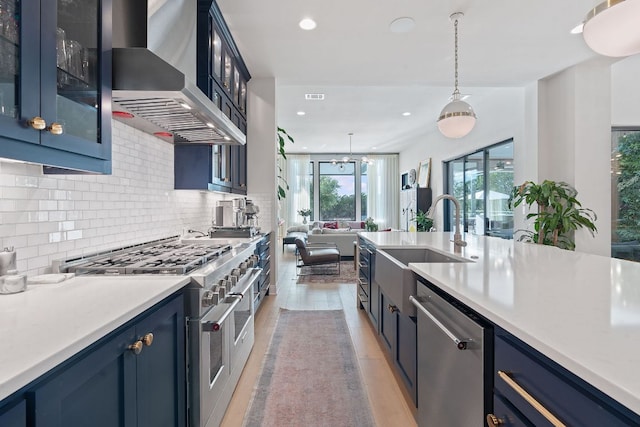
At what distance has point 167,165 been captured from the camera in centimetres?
270

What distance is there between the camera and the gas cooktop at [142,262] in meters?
1.48

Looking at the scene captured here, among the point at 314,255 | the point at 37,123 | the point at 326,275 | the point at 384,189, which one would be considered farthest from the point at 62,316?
the point at 384,189

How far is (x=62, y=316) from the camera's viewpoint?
36.5 inches

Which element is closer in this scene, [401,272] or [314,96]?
[401,272]

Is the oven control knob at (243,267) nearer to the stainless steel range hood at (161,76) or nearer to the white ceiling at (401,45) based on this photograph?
the stainless steel range hood at (161,76)

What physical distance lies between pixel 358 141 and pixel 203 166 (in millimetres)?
6752

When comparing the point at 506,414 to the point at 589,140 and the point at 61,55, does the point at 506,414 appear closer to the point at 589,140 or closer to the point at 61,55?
the point at 61,55

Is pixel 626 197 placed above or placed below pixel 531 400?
above

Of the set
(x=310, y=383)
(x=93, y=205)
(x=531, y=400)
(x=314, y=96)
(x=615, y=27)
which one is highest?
(x=314, y=96)

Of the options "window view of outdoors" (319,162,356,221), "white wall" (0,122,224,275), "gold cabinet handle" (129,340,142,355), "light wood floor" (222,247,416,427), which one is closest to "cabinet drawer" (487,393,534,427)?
"light wood floor" (222,247,416,427)

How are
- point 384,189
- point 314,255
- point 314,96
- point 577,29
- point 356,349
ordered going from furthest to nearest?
1. point 384,189
2. point 314,96
3. point 314,255
4. point 577,29
5. point 356,349

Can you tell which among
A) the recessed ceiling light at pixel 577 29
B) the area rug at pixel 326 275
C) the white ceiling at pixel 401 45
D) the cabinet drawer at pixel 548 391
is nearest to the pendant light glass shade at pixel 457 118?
the white ceiling at pixel 401 45

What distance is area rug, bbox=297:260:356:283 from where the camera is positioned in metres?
5.25

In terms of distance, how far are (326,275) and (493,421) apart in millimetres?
4730
